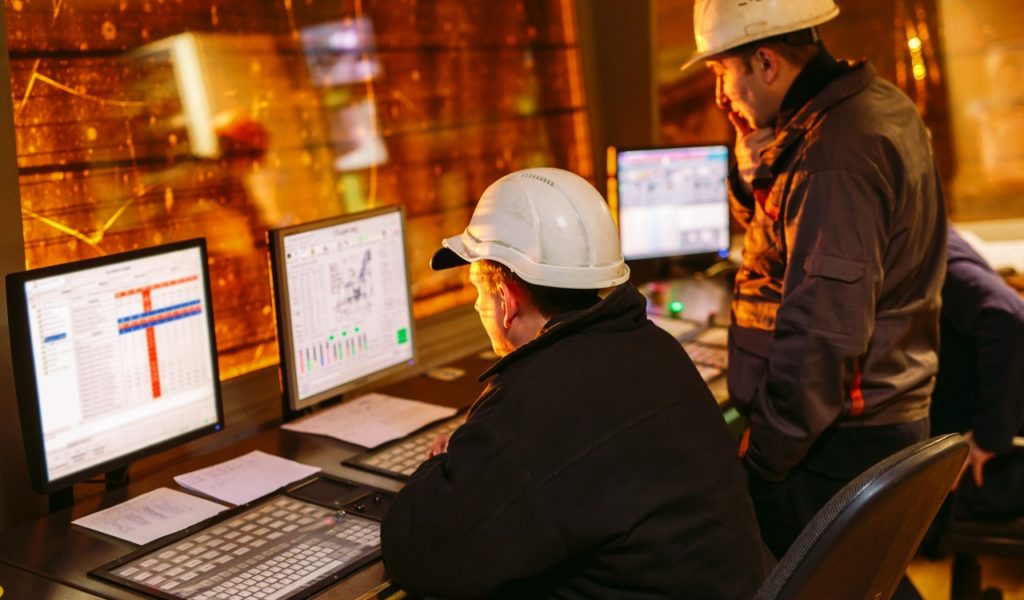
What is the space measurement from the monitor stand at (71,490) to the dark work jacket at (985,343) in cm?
196

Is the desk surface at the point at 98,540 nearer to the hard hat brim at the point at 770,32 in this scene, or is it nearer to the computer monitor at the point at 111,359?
the computer monitor at the point at 111,359

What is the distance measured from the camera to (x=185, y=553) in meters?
1.83

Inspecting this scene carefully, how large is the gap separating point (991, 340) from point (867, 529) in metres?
1.51

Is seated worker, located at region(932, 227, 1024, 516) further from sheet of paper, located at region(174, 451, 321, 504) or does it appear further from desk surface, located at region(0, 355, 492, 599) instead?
sheet of paper, located at region(174, 451, 321, 504)

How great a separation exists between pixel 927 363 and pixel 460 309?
1.45 meters

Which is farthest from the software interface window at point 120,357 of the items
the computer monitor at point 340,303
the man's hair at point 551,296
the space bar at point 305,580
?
the man's hair at point 551,296

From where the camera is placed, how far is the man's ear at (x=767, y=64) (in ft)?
7.46

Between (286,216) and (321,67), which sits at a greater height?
(321,67)

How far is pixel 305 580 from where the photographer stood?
5.69ft

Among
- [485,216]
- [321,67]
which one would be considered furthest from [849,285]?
[321,67]

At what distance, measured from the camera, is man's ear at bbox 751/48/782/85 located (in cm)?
227

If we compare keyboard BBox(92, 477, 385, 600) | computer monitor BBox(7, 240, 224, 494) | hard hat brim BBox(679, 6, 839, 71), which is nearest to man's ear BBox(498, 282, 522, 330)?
keyboard BBox(92, 477, 385, 600)

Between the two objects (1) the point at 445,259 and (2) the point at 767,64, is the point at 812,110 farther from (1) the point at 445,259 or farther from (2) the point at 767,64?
(1) the point at 445,259

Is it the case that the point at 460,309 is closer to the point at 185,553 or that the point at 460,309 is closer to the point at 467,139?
the point at 467,139
